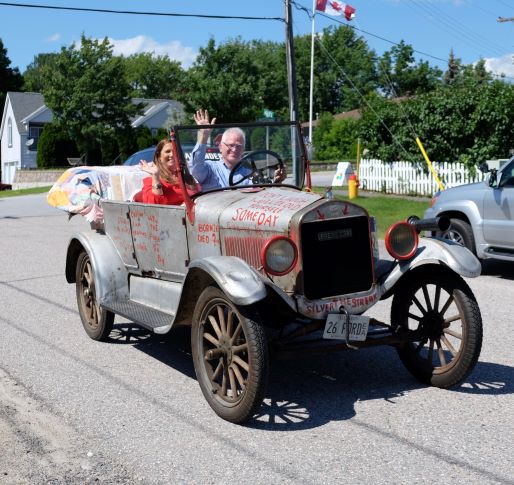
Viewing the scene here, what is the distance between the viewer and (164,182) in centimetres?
664

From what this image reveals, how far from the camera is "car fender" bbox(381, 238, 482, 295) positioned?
540 cm

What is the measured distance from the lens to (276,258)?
16.6 ft

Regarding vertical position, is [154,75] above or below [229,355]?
above

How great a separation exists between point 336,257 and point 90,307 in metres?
3.00

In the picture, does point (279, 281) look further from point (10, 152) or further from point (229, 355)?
point (10, 152)

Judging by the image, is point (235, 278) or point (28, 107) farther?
point (28, 107)

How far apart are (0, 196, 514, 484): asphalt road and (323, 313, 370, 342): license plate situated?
47cm

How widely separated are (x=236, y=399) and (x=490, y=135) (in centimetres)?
1980

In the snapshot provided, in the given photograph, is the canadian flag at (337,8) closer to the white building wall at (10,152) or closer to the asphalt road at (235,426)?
the asphalt road at (235,426)

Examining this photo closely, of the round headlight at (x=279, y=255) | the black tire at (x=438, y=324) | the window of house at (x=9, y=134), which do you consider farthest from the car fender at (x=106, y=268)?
the window of house at (x=9, y=134)

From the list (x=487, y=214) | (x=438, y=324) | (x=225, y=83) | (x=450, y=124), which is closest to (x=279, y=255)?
(x=438, y=324)

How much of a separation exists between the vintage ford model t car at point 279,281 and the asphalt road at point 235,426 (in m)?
0.30

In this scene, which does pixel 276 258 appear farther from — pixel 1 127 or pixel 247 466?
pixel 1 127

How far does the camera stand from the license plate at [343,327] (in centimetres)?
512
